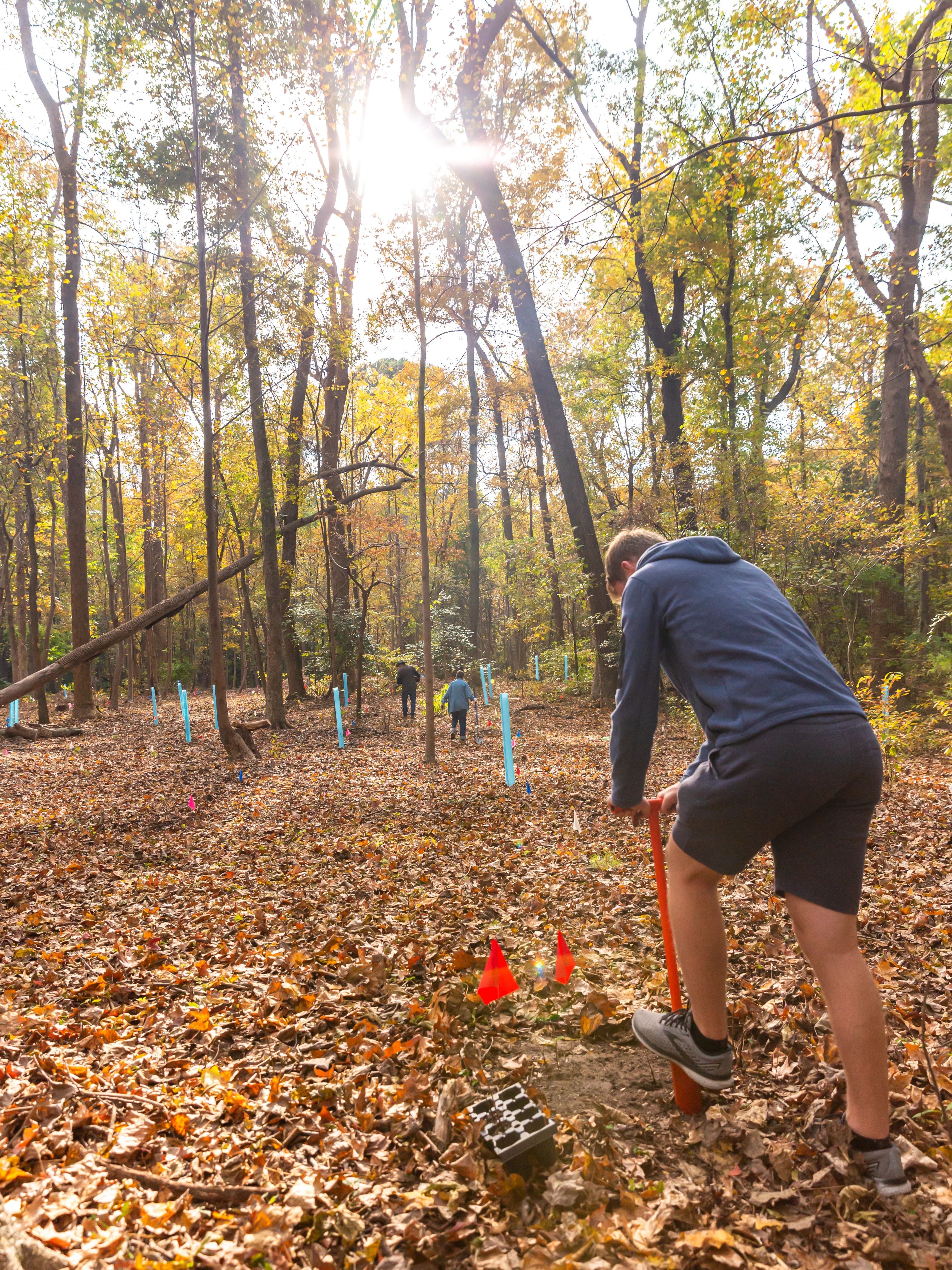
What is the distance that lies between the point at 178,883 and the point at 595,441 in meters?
23.9

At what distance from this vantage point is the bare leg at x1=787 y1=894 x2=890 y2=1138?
72.5 inches

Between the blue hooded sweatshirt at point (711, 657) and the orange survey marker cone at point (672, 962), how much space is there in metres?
0.38

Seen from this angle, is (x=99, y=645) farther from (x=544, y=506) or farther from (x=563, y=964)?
(x=544, y=506)

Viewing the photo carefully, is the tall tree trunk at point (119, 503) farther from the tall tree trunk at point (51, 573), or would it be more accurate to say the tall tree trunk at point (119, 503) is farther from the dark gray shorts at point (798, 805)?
the dark gray shorts at point (798, 805)

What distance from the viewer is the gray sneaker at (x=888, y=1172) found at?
186 centimetres

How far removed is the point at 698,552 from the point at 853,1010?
1408mm

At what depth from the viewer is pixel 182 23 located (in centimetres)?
1006

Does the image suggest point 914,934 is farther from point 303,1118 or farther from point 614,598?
point 303,1118

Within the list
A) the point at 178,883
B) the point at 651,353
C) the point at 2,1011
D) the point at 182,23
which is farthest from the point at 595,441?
the point at 2,1011

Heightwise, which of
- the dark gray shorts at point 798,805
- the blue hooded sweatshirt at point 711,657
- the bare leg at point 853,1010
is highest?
the blue hooded sweatshirt at point 711,657

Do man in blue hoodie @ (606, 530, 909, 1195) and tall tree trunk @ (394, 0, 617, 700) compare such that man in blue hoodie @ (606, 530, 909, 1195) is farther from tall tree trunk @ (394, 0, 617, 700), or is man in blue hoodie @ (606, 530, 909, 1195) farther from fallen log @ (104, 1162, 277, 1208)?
tall tree trunk @ (394, 0, 617, 700)

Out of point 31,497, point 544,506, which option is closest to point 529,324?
point 544,506

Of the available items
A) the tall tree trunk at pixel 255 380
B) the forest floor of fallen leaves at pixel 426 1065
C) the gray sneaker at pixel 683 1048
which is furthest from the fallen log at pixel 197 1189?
the tall tree trunk at pixel 255 380

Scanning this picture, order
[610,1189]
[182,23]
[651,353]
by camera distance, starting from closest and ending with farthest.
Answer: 1. [610,1189]
2. [182,23]
3. [651,353]
